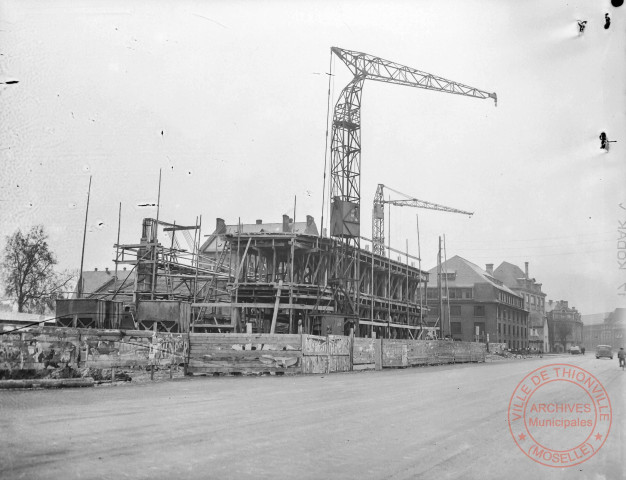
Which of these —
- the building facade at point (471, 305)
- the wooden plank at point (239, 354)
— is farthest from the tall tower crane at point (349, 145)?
the building facade at point (471, 305)

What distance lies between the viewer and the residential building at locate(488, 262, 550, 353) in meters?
100

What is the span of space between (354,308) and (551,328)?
8216 centimetres

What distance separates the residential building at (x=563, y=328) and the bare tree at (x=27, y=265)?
93155 millimetres

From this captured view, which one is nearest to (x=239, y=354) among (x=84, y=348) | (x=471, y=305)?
(x=84, y=348)

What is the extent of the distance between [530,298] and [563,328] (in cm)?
1119

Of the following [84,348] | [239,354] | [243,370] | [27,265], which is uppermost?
[27,265]

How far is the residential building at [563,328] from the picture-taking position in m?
107

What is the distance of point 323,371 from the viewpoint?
82.4ft

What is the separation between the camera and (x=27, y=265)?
36.6 meters

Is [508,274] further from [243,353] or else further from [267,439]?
[267,439]

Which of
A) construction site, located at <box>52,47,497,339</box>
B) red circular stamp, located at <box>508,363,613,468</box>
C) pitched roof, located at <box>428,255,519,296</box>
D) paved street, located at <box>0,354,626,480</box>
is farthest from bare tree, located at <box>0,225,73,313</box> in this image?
pitched roof, located at <box>428,255,519,296</box>

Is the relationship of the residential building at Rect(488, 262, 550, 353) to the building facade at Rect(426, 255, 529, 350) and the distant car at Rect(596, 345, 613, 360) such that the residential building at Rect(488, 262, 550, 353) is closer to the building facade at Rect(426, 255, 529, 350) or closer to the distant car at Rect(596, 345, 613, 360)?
the building facade at Rect(426, 255, 529, 350)

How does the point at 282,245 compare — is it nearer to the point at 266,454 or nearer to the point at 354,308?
the point at 354,308

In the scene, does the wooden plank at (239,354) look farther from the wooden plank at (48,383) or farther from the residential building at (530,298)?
the residential building at (530,298)
